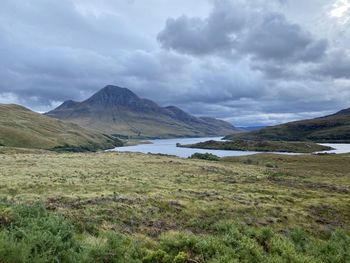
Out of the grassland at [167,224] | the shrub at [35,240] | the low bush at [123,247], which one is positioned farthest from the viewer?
the grassland at [167,224]

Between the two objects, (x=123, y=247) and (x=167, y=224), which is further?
(x=167, y=224)

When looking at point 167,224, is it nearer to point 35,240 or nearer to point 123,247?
point 123,247

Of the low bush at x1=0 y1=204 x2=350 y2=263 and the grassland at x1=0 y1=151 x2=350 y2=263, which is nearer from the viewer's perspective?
the low bush at x1=0 y1=204 x2=350 y2=263

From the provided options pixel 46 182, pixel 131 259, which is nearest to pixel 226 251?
pixel 131 259

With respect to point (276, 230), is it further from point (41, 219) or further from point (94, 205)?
point (41, 219)

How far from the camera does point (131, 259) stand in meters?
12.6

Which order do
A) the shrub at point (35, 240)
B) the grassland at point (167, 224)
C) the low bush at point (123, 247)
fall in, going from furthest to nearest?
1. the grassland at point (167, 224)
2. the low bush at point (123, 247)
3. the shrub at point (35, 240)

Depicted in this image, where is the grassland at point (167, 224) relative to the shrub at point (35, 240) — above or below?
below

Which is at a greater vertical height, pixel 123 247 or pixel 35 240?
pixel 35 240

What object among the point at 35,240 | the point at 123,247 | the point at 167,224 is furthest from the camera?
the point at 167,224

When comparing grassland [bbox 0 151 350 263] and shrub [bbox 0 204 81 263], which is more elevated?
shrub [bbox 0 204 81 263]

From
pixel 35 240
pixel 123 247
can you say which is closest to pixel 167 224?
pixel 123 247

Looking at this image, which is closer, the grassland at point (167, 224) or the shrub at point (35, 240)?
the shrub at point (35, 240)

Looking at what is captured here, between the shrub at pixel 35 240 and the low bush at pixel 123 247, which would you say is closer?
the shrub at pixel 35 240
